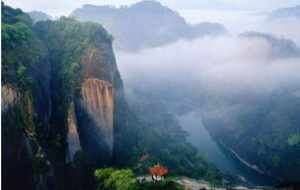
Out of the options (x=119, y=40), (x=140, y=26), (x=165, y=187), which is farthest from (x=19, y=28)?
(x=140, y=26)

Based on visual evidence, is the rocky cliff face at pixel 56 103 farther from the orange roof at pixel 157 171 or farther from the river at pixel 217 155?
the river at pixel 217 155

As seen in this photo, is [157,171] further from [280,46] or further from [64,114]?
[280,46]

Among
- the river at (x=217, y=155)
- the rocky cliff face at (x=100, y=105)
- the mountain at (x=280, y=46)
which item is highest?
the rocky cliff face at (x=100, y=105)

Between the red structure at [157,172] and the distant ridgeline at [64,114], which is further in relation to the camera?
the red structure at [157,172]

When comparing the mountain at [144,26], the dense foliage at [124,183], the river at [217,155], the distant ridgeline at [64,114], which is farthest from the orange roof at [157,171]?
the mountain at [144,26]

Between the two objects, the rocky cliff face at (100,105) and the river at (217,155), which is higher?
the rocky cliff face at (100,105)

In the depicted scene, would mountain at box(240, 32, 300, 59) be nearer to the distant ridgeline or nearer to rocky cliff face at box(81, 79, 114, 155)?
the distant ridgeline

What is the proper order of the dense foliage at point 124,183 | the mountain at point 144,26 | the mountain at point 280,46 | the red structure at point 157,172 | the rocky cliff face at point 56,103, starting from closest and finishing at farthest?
the rocky cliff face at point 56,103, the dense foliage at point 124,183, the red structure at point 157,172, the mountain at point 144,26, the mountain at point 280,46

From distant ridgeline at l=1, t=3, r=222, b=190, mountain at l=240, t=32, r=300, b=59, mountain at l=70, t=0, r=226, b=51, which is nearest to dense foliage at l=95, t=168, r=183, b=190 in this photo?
distant ridgeline at l=1, t=3, r=222, b=190
